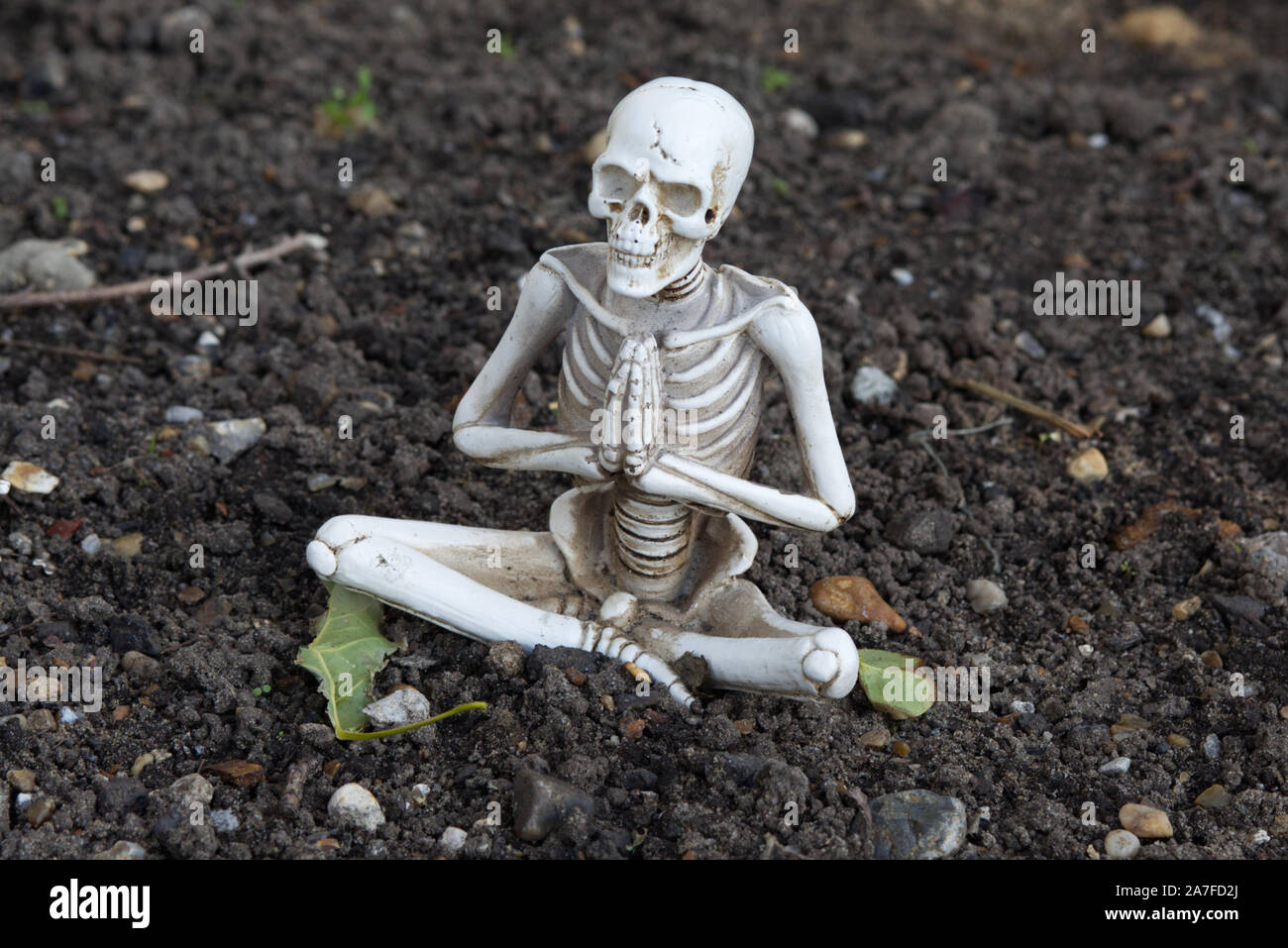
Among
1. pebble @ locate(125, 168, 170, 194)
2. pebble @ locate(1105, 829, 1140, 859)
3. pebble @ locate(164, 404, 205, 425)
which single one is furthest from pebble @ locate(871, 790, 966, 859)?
pebble @ locate(125, 168, 170, 194)

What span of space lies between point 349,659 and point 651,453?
1.12 metres

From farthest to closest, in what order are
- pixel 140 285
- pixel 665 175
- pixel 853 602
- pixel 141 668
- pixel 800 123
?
pixel 800 123, pixel 140 285, pixel 853 602, pixel 141 668, pixel 665 175

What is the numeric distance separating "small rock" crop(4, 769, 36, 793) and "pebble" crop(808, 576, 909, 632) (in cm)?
240

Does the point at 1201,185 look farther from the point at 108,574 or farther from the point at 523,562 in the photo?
the point at 108,574

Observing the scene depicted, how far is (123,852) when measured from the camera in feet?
12.3

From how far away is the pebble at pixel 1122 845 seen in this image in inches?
154

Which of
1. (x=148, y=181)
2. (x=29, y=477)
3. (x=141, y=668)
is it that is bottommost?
(x=141, y=668)

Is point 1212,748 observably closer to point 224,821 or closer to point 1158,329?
point 1158,329

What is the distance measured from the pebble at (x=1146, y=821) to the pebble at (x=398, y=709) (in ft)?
6.48

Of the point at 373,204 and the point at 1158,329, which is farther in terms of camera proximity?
the point at 373,204

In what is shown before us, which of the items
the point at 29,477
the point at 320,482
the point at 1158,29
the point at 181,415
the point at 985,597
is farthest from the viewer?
the point at 1158,29

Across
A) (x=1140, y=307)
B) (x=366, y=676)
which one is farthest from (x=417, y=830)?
(x=1140, y=307)

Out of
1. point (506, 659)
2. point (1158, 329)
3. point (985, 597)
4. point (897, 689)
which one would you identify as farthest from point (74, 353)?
point (1158, 329)

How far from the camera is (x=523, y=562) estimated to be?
180 inches
